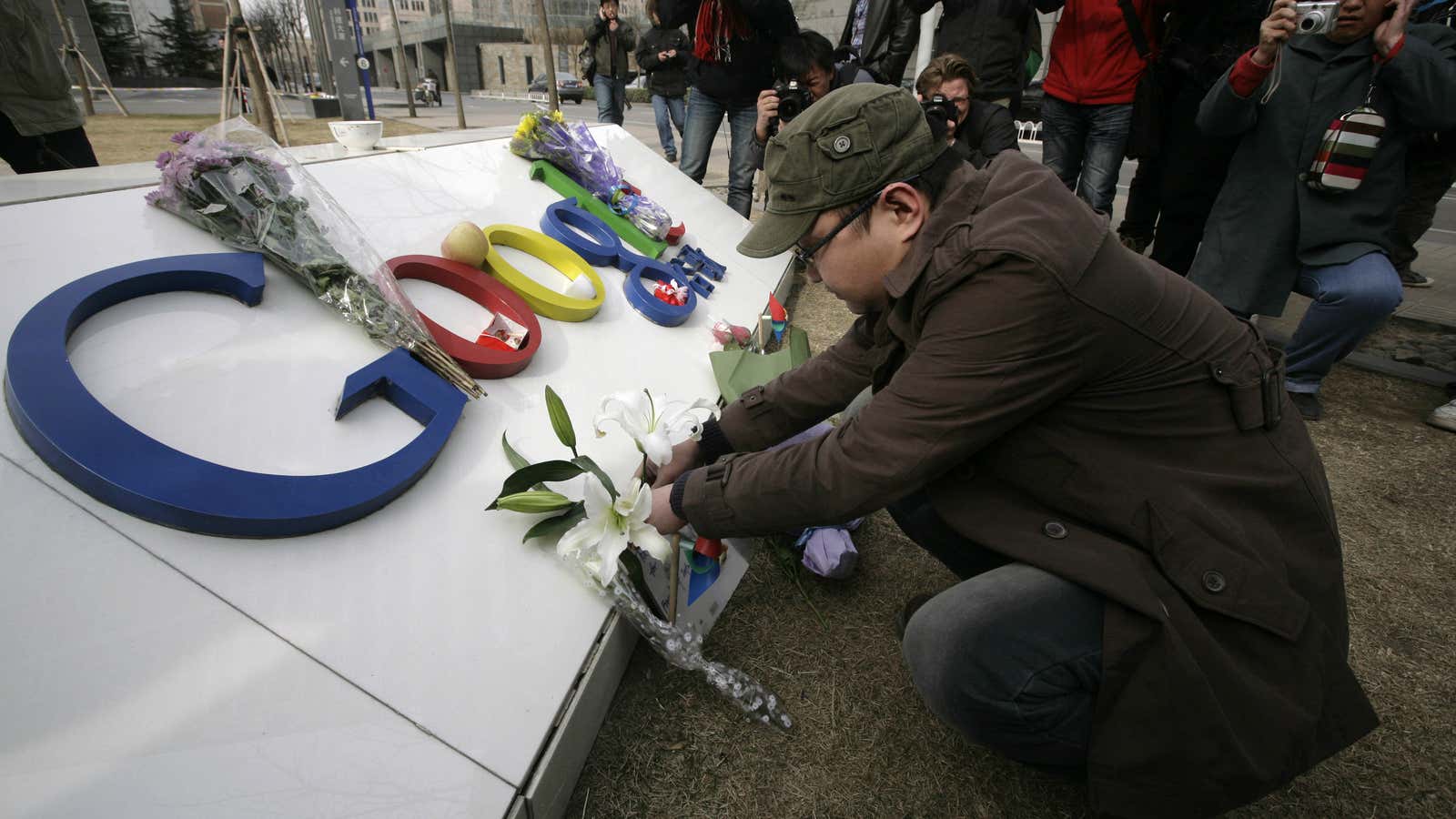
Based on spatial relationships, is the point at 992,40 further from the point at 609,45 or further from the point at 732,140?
the point at 609,45

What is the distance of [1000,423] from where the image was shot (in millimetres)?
1272

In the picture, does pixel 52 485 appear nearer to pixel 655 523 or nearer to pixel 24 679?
pixel 24 679

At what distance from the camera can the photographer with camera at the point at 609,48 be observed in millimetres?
7727

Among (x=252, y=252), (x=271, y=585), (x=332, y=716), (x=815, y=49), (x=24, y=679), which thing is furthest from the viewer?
(x=815, y=49)

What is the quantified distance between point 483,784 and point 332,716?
0.31 metres

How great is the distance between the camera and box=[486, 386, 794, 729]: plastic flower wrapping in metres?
1.56

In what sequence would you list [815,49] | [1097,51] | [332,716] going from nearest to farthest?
[332,716], [1097,51], [815,49]

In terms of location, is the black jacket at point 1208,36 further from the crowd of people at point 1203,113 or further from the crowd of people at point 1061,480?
the crowd of people at point 1061,480

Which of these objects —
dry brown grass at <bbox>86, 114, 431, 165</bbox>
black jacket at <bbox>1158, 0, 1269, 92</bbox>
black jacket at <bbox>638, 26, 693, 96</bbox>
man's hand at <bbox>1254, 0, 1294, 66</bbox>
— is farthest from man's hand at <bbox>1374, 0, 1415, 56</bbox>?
dry brown grass at <bbox>86, 114, 431, 165</bbox>

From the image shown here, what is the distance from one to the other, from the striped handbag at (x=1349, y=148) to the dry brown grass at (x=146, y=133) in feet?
23.0

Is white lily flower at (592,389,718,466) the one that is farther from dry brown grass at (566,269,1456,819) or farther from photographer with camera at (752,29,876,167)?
photographer with camera at (752,29,876,167)

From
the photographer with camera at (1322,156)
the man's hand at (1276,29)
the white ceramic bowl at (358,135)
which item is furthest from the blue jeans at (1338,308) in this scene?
the white ceramic bowl at (358,135)

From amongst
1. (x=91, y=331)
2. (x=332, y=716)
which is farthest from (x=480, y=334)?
(x=332, y=716)

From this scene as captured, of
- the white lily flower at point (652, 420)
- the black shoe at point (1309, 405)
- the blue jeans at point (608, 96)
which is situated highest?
the white lily flower at point (652, 420)
